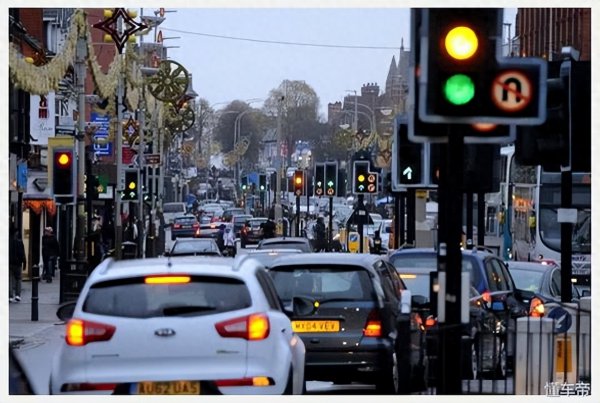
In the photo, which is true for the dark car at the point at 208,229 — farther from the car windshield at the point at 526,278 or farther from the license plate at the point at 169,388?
the license plate at the point at 169,388

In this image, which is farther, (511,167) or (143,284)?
(511,167)

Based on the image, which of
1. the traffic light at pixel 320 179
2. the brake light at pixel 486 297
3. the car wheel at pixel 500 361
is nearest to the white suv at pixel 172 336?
the car wheel at pixel 500 361

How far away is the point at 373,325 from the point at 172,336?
208 inches

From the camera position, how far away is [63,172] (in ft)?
98.3

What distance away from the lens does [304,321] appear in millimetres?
16844

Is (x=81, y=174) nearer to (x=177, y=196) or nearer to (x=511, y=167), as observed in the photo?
Answer: (x=511, y=167)

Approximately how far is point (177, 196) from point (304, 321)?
421ft

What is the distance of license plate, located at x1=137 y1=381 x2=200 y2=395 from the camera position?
1169cm

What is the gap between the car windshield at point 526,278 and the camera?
25.3m

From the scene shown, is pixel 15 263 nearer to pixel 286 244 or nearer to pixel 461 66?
pixel 286 244

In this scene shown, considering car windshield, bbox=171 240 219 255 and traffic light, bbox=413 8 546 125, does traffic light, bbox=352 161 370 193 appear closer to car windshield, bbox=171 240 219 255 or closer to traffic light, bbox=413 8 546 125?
car windshield, bbox=171 240 219 255

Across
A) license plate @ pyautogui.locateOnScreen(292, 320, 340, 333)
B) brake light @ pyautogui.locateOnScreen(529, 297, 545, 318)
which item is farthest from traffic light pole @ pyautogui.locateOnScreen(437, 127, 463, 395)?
brake light @ pyautogui.locateOnScreen(529, 297, 545, 318)

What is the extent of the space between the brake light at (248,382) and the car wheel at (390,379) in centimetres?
475
